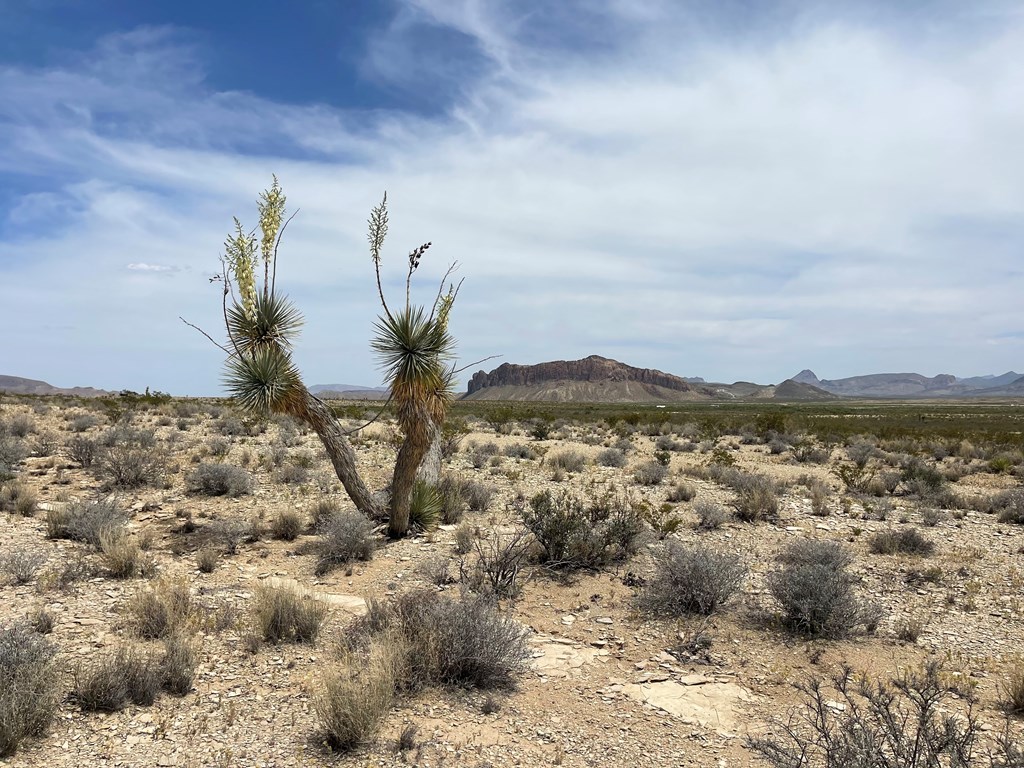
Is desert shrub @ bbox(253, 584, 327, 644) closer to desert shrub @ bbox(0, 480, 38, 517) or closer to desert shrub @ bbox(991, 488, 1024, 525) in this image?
desert shrub @ bbox(0, 480, 38, 517)

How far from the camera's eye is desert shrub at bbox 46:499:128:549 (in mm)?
8852

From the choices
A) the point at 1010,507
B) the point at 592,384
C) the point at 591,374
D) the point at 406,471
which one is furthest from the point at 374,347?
the point at 591,374

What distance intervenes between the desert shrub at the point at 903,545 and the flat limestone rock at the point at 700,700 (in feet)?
18.4

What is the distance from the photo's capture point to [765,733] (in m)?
4.88

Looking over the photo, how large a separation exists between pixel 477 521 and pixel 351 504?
8.67 feet

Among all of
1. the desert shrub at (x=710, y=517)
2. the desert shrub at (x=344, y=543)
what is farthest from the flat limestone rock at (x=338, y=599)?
the desert shrub at (x=710, y=517)

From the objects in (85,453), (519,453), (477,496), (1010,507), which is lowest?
(1010,507)

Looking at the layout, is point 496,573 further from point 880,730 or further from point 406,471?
point 880,730

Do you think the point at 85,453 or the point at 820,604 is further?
the point at 85,453

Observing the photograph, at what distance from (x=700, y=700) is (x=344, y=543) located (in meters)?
5.25

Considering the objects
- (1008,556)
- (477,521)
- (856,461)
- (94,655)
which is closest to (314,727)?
(94,655)

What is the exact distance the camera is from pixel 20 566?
7254 millimetres

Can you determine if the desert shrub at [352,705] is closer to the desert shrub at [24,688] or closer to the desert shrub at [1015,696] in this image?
the desert shrub at [24,688]

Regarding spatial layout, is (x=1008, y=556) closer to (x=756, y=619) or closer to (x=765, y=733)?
(x=756, y=619)
